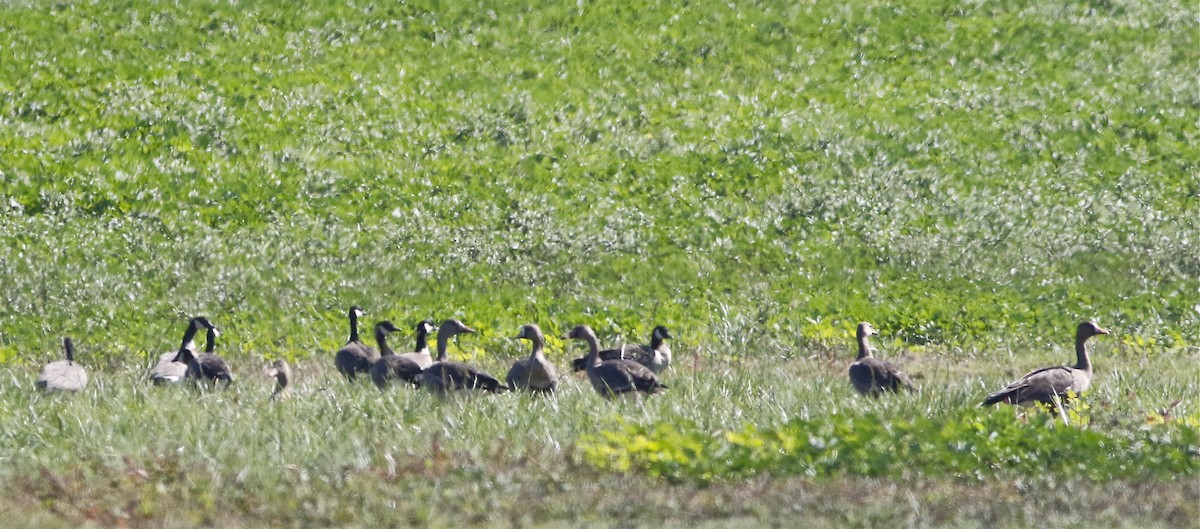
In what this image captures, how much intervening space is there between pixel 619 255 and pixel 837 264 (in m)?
3.20

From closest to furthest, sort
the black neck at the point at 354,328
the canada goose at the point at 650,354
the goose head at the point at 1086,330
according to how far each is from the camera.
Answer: the goose head at the point at 1086,330
the canada goose at the point at 650,354
the black neck at the point at 354,328

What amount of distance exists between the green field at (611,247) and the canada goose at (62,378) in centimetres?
24

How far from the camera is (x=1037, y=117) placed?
94.8ft

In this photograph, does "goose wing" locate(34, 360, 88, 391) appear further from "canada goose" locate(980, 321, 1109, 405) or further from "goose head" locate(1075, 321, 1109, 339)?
"goose head" locate(1075, 321, 1109, 339)

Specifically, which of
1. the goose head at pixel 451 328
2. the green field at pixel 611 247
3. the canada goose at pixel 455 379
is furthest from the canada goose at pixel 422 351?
the green field at pixel 611 247

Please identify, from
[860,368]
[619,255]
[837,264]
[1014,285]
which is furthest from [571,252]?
[860,368]

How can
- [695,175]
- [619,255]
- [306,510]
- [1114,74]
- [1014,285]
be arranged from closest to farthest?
[306,510] < [1014,285] < [619,255] < [695,175] < [1114,74]

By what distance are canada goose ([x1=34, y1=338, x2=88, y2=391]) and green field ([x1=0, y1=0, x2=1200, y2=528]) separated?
245mm

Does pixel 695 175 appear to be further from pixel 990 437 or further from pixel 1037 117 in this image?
pixel 990 437

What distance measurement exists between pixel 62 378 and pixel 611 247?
9.96 metres

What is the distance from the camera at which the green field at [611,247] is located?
10055 millimetres

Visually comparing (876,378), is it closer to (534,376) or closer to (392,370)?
(534,376)

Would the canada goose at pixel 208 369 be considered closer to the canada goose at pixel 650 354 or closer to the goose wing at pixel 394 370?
the goose wing at pixel 394 370

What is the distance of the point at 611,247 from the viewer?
73.3 feet
